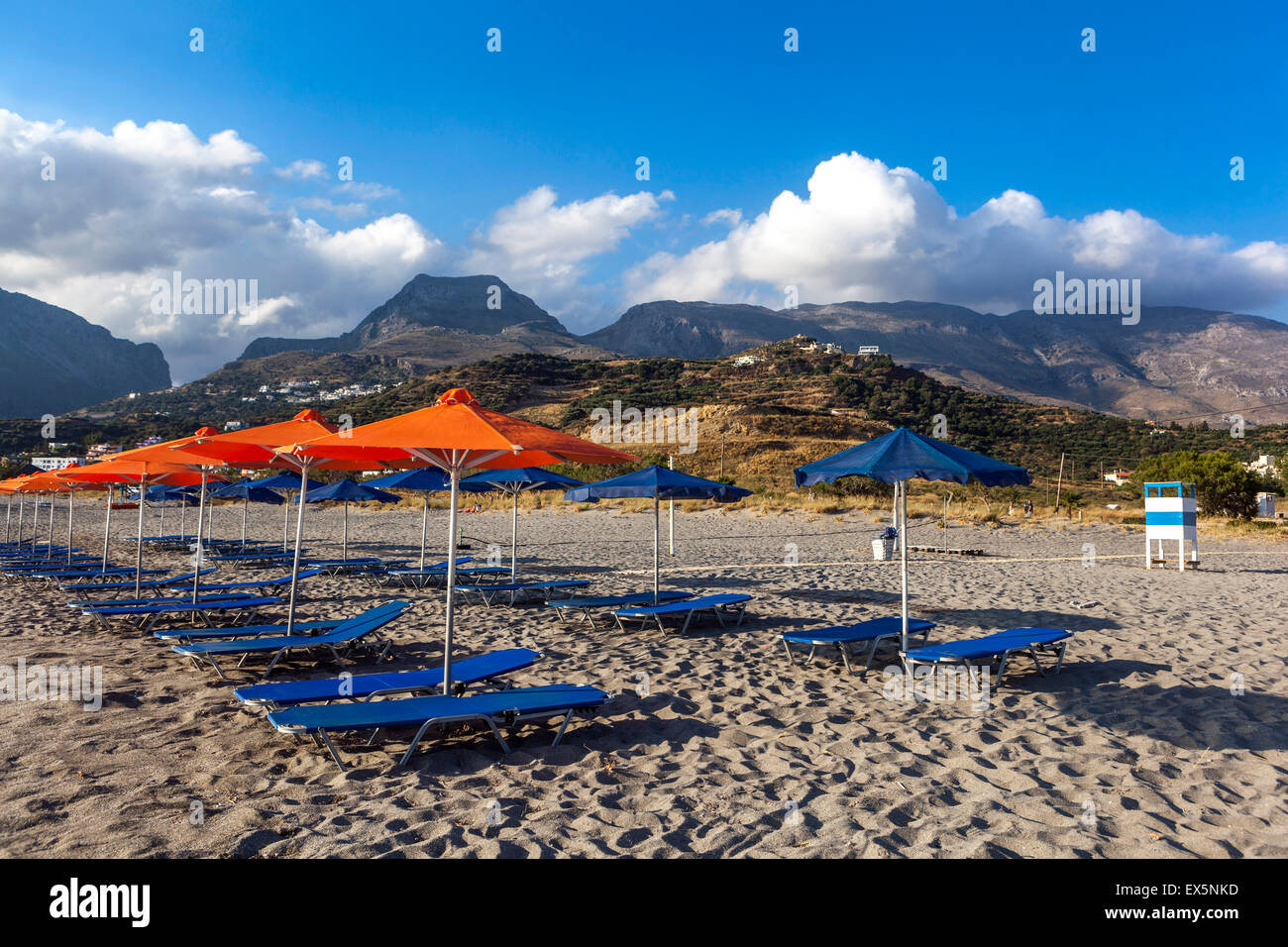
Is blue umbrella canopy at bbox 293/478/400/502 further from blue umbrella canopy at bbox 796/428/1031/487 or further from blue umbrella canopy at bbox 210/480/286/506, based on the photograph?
blue umbrella canopy at bbox 796/428/1031/487

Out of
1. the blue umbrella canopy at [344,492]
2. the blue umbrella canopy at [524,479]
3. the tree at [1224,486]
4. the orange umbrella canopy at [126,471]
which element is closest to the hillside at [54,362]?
the blue umbrella canopy at [344,492]

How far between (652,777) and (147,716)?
3529mm

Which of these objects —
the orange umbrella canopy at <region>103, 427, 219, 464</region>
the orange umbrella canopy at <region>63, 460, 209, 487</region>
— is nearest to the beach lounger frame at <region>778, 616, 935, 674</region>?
the orange umbrella canopy at <region>103, 427, 219, 464</region>

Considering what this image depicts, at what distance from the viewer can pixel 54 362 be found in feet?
575

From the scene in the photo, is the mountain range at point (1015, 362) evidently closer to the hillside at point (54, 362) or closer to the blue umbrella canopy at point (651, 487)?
the hillside at point (54, 362)

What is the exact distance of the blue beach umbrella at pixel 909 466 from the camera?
235 inches

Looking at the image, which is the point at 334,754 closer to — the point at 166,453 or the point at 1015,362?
the point at 166,453

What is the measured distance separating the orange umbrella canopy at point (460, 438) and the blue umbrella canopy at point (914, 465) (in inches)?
82.0

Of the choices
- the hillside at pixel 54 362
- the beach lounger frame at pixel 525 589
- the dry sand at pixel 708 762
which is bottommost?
the dry sand at pixel 708 762

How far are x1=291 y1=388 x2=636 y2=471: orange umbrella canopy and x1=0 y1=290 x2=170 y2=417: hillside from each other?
564 ft

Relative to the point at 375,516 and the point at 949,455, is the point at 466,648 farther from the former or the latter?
the point at 375,516

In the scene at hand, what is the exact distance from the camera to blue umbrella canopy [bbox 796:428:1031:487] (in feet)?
19.6
